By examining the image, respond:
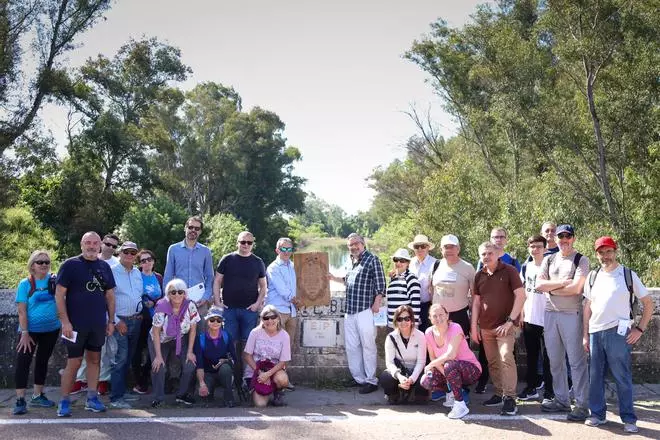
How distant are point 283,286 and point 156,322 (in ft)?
4.75

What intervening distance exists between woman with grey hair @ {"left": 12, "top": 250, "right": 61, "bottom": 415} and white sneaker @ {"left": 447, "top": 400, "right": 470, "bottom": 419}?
393 centimetres

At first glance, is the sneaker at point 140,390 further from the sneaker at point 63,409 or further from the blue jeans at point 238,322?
the blue jeans at point 238,322

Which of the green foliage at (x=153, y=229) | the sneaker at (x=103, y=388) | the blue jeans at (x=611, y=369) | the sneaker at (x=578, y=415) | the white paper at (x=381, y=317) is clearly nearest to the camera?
the blue jeans at (x=611, y=369)

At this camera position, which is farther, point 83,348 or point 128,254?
point 128,254

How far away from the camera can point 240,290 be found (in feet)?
20.9

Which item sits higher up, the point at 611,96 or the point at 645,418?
the point at 611,96

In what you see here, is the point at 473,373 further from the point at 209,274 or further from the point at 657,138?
the point at 657,138

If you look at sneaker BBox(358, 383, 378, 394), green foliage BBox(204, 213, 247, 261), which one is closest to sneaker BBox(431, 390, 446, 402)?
sneaker BBox(358, 383, 378, 394)

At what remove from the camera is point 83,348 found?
5.56m

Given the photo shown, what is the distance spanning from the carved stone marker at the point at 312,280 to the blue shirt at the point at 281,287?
0.23m

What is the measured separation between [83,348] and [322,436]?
8.11 feet

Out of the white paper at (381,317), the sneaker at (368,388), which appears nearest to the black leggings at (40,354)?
the sneaker at (368,388)

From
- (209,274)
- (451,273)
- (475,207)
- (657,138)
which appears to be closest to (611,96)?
(657,138)

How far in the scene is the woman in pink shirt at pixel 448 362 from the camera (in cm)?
550
